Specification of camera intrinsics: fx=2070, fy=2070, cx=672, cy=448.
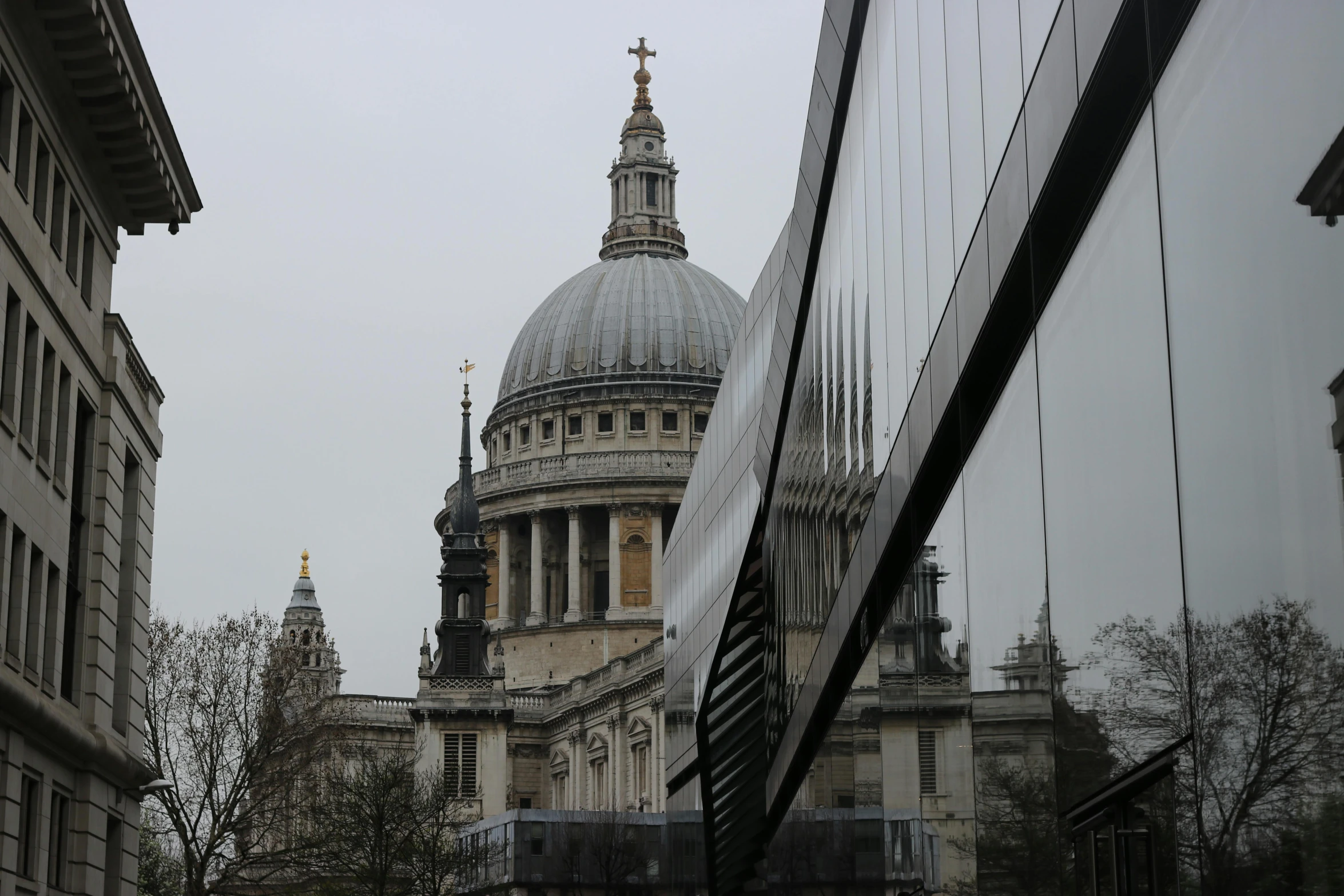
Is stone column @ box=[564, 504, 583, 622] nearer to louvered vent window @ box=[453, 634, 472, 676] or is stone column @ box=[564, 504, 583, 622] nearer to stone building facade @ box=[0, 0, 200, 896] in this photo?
louvered vent window @ box=[453, 634, 472, 676]

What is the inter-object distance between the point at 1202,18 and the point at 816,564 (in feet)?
62.7

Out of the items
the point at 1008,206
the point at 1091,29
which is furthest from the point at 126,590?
the point at 1091,29

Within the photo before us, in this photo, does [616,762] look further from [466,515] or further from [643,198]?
[643,198]

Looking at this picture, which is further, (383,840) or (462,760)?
(462,760)

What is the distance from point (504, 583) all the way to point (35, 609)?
105 m

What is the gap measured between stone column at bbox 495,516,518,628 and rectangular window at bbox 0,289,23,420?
10520 centimetres

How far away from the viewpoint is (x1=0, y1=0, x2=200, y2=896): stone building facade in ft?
90.6

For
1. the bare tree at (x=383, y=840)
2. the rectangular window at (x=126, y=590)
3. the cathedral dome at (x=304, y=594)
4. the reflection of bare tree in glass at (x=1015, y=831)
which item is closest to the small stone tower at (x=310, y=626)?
the cathedral dome at (x=304, y=594)

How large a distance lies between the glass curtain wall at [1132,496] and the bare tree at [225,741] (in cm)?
3944

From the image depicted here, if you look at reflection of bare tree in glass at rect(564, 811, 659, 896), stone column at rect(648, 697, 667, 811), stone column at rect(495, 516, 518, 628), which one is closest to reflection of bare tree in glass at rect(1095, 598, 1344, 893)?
reflection of bare tree in glass at rect(564, 811, 659, 896)

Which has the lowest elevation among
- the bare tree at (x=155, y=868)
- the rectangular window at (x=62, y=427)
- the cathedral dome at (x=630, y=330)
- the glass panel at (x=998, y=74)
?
the bare tree at (x=155, y=868)

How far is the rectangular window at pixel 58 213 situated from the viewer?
3070 centimetres

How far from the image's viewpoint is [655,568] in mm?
128500

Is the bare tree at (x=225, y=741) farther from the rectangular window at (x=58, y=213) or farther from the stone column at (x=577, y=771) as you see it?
the stone column at (x=577, y=771)
